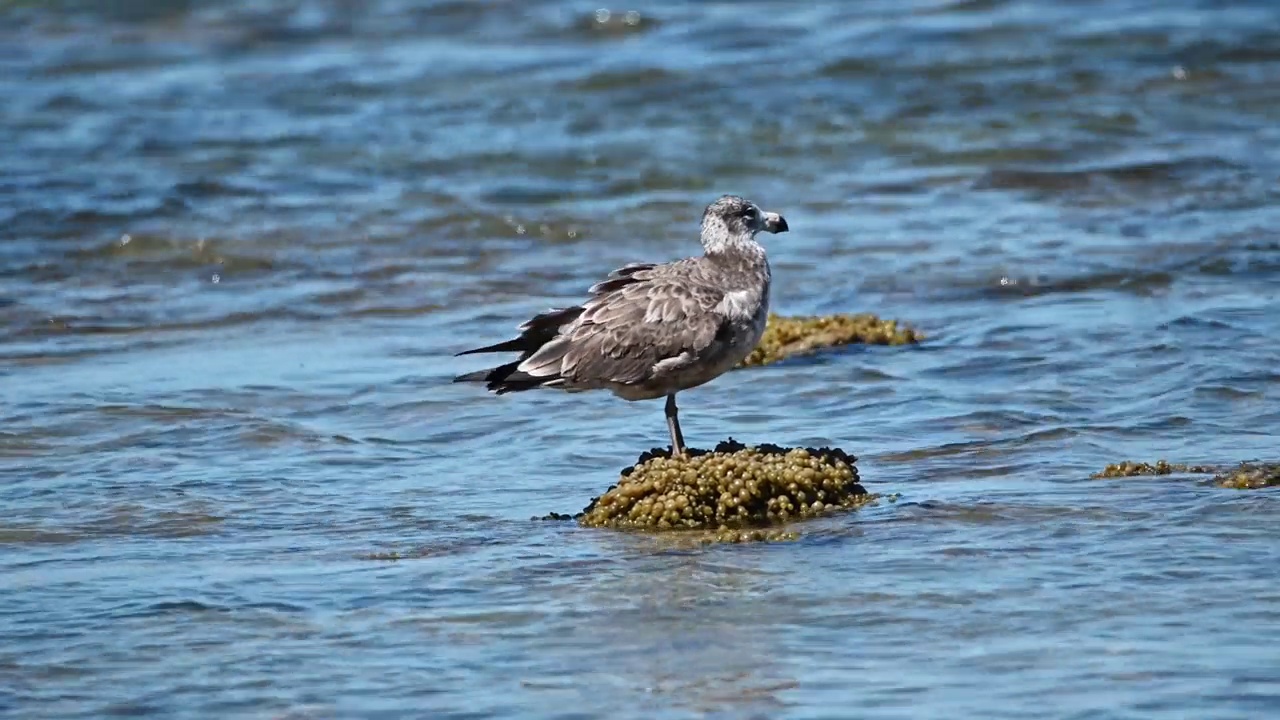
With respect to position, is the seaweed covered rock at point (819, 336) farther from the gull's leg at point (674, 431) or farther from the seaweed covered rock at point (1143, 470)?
the seaweed covered rock at point (1143, 470)

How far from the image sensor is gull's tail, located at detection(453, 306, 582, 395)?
778cm

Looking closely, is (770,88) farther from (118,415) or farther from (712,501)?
(712,501)

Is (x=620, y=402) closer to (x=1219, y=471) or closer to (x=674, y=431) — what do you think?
(x=674, y=431)

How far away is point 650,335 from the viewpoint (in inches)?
302

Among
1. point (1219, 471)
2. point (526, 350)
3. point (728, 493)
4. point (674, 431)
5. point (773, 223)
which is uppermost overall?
point (773, 223)

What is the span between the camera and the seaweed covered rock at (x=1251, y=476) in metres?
7.21

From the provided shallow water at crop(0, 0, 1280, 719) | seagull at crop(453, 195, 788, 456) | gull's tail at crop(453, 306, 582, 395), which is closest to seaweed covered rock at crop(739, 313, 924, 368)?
shallow water at crop(0, 0, 1280, 719)

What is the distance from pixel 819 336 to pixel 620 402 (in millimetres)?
1273

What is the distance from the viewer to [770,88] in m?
18.8

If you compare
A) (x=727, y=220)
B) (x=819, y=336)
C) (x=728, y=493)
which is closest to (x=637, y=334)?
(x=727, y=220)

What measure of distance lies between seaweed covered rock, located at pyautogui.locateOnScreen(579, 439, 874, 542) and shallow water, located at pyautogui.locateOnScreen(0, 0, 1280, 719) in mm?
197

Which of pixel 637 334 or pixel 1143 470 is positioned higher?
pixel 637 334

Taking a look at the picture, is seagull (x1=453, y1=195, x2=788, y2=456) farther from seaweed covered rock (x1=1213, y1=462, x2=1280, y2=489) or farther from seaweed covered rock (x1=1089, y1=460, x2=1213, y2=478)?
seaweed covered rock (x1=1213, y1=462, x2=1280, y2=489)

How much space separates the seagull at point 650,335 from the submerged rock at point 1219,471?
1.51m
